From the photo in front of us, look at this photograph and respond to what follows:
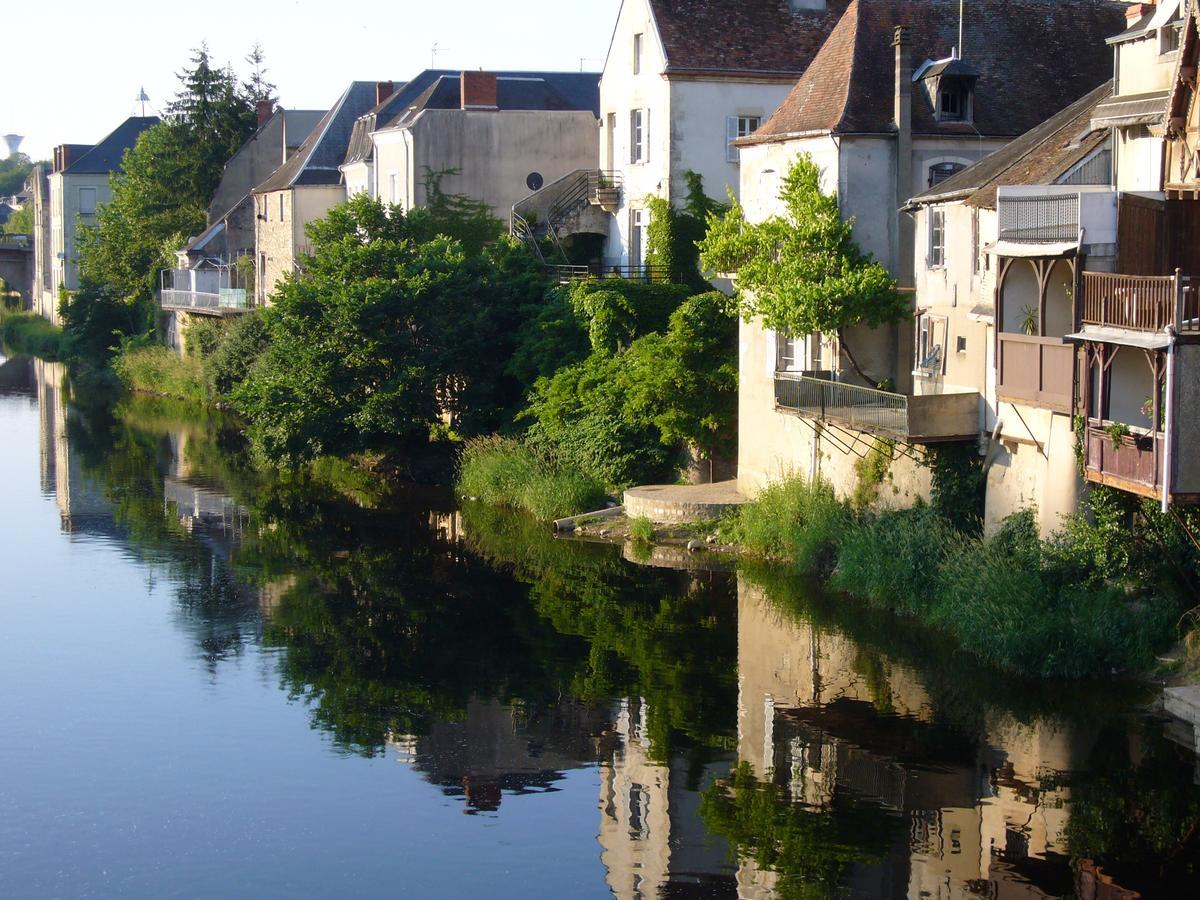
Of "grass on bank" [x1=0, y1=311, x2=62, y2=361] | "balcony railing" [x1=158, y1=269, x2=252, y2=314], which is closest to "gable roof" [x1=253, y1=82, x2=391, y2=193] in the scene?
"balcony railing" [x1=158, y1=269, x2=252, y2=314]

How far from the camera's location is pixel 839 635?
992 inches

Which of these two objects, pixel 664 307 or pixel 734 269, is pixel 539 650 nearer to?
pixel 734 269

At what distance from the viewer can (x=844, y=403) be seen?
28.1m

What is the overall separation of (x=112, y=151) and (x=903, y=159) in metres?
73.5

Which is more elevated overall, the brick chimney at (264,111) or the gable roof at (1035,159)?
the brick chimney at (264,111)

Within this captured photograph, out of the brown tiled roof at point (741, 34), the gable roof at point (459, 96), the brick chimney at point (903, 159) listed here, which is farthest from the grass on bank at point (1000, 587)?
the gable roof at point (459, 96)

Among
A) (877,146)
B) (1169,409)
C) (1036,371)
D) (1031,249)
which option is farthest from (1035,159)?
(1169,409)

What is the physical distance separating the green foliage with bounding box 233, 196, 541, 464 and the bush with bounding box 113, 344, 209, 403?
60.7ft

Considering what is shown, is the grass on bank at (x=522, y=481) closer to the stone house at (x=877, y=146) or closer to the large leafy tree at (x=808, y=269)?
the stone house at (x=877, y=146)

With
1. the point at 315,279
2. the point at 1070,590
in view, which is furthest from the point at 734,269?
the point at 315,279

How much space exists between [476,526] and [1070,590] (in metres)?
15.8

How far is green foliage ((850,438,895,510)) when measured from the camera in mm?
28202

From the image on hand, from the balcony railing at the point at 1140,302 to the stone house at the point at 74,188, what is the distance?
76400 mm

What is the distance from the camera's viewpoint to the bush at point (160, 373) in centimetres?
5988
